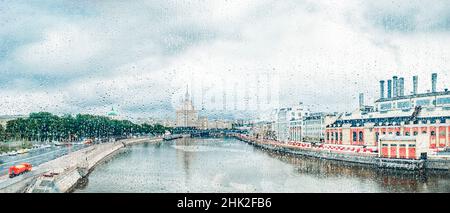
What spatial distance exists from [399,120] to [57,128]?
383 inches

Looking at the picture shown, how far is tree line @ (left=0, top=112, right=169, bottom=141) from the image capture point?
30.5 feet

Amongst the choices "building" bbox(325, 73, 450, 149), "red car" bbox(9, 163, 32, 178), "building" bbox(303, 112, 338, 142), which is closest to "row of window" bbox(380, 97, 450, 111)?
"building" bbox(325, 73, 450, 149)

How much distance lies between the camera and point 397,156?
22.6ft

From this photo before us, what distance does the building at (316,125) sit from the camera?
9.74 meters

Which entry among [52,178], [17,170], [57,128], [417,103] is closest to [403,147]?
[417,103]

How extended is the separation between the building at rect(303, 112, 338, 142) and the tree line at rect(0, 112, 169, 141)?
24.9 feet

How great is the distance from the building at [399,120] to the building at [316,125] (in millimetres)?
265

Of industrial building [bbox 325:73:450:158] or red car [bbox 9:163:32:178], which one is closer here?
red car [bbox 9:163:32:178]

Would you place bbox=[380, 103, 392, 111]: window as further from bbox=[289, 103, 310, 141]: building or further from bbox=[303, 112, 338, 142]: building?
bbox=[289, 103, 310, 141]: building

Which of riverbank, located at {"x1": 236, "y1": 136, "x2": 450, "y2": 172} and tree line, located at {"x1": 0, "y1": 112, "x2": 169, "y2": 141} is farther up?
tree line, located at {"x1": 0, "y1": 112, "x2": 169, "y2": 141}

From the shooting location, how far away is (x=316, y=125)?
1087cm
